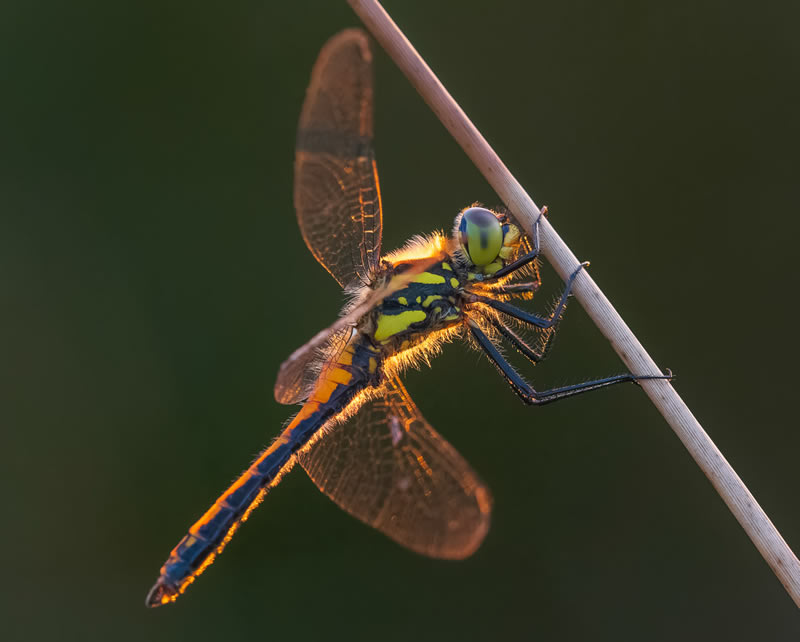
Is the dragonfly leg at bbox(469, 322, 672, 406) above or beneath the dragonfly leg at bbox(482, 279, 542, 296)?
beneath

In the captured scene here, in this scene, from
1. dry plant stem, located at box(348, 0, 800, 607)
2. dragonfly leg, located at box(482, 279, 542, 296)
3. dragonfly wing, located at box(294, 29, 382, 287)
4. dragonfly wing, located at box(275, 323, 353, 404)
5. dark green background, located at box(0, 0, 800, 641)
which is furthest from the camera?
dark green background, located at box(0, 0, 800, 641)

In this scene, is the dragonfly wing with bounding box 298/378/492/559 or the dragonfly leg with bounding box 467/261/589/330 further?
the dragonfly wing with bounding box 298/378/492/559

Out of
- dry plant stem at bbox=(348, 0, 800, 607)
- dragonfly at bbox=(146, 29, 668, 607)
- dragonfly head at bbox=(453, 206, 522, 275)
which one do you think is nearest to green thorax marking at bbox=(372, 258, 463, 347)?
dragonfly at bbox=(146, 29, 668, 607)

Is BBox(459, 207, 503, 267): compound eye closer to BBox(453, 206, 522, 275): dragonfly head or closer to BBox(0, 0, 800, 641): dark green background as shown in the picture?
BBox(453, 206, 522, 275): dragonfly head

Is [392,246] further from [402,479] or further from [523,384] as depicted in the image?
[402,479]

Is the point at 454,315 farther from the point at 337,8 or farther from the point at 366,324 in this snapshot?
the point at 337,8
